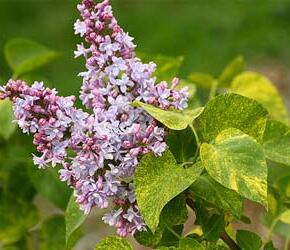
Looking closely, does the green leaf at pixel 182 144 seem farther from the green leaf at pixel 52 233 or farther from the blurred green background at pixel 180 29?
the blurred green background at pixel 180 29

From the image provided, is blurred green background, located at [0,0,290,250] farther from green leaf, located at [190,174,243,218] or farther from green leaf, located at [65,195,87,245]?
green leaf, located at [190,174,243,218]

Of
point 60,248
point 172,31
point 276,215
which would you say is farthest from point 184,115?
point 172,31

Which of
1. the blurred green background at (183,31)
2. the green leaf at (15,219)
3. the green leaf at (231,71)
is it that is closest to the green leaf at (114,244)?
Result: the green leaf at (15,219)

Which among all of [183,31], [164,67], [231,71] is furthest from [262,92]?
[183,31]

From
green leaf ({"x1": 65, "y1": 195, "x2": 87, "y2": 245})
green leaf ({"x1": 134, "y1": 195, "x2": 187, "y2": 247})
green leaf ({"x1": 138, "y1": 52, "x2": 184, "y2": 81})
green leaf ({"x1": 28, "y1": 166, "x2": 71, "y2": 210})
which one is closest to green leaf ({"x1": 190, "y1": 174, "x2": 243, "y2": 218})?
green leaf ({"x1": 134, "y1": 195, "x2": 187, "y2": 247})

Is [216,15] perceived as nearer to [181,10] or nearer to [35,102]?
[181,10]

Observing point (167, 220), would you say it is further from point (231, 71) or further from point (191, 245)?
point (231, 71)
